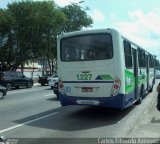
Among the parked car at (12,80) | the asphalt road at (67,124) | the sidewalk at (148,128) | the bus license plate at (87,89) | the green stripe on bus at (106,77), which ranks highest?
the green stripe on bus at (106,77)

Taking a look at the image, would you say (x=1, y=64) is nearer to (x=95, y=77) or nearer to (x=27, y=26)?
(x=27, y=26)

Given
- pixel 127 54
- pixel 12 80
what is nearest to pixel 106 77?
pixel 127 54

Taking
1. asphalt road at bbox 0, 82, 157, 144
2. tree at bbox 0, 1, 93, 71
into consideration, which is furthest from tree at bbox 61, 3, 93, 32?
asphalt road at bbox 0, 82, 157, 144

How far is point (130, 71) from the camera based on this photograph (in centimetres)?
1260

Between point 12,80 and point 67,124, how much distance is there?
21208mm

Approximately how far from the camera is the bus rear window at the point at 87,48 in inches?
451

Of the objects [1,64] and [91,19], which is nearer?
[1,64]

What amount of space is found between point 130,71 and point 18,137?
563 centimetres

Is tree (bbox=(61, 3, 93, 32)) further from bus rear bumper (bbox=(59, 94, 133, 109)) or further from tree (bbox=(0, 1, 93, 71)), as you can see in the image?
bus rear bumper (bbox=(59, 94, 133, 109))

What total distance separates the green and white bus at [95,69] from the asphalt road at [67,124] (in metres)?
0.66

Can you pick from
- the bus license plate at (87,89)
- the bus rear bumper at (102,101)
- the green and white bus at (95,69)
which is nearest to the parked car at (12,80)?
the green and white bus at (95,69)

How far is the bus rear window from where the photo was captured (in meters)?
11.4

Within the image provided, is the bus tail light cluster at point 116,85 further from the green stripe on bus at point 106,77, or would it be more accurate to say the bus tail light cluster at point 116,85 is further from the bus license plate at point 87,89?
the bus license plate at point 87,89

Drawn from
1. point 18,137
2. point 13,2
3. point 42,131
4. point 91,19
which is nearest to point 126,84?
point 42,131
